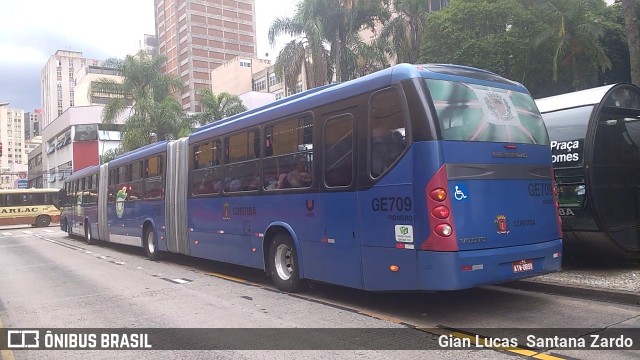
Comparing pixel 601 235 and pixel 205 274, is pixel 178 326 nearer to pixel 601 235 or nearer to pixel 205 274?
pixel 205 274

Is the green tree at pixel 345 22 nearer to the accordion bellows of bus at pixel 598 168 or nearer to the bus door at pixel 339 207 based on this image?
the accordion bellows of bus at pixel 598 168

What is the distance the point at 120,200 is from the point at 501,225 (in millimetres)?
13221

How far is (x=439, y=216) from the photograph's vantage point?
5664 millimetres

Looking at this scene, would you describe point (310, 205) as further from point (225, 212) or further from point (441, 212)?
point (225, 212)

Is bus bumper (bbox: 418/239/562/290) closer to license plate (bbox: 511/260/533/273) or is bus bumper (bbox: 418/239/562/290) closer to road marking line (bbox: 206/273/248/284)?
license plate (bbox: 511/260/533/273)

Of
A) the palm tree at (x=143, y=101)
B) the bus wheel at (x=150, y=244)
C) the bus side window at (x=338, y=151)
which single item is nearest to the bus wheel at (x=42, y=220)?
the palm tree at (x=143, y=101)

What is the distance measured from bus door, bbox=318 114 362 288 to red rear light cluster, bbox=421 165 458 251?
4.13 ft

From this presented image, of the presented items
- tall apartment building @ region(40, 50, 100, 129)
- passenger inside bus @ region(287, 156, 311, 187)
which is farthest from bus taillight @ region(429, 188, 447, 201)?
tall apartment building @ region(40, 50, 100, 129)

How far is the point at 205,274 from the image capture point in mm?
10984

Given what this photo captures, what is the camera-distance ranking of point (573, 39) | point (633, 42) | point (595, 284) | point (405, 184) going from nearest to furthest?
point (405, 184)
point (595, 284)
point (633, 42)
point (573, 39)

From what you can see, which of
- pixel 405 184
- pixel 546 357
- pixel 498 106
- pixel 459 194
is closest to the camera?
pixel 546 357

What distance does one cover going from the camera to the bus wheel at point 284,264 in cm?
816

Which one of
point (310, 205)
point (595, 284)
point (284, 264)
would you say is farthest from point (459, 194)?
point (284, 264)

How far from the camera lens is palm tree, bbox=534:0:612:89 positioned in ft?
62.4
